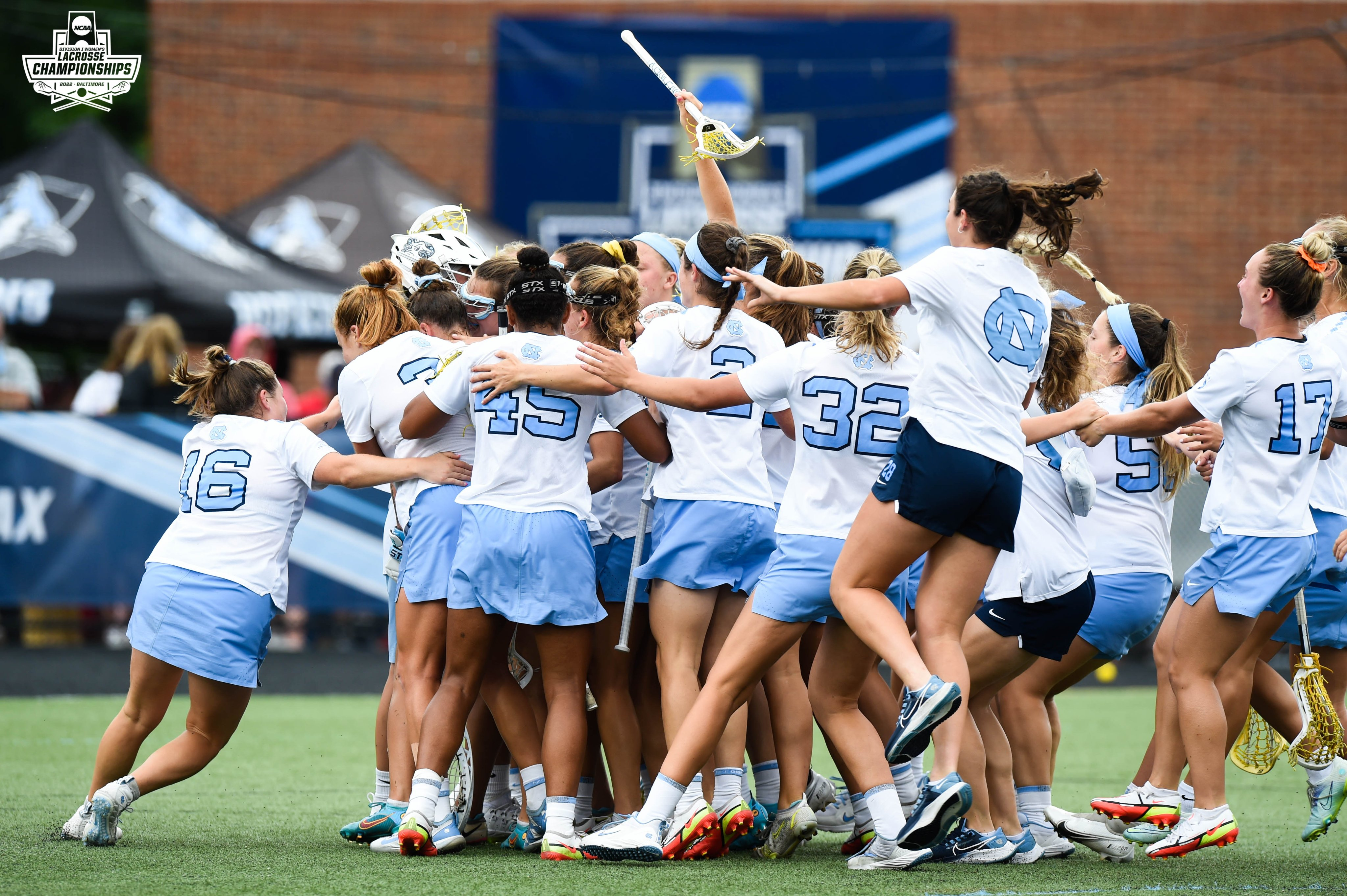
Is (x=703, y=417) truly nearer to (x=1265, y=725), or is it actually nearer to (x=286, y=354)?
(x=1265, y=725)

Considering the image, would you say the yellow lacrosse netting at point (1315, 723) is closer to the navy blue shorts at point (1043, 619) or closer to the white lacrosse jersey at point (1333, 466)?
the white lacrosse jersey at point (1333, 466)

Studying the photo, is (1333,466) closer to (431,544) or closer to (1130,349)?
(1130,349)

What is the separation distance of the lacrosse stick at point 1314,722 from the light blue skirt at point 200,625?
12.0 feet

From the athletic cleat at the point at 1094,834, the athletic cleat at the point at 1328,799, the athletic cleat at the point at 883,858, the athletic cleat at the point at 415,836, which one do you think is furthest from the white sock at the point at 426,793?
the athletic cleat at the point at 1328,799

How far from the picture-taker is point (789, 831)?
16.5ft

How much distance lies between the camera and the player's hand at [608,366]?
188 inches

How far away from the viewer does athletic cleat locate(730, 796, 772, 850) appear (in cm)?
529

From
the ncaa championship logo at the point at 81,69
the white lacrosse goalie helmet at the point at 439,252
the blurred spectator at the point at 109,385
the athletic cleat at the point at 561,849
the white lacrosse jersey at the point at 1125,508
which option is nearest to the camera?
the athletic cleat at the point at 561,849

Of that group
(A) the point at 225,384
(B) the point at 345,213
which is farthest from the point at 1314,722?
(B) the point at 345,213

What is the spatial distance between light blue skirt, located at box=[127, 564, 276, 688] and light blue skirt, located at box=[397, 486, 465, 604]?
55 centimetres

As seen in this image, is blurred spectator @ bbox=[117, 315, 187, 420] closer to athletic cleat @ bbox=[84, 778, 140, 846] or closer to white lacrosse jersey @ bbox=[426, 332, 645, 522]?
athletic cleat @ bbox=[84, 778, 140, 846]

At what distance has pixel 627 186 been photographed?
1677 cm

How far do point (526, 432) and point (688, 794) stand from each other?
139 cm

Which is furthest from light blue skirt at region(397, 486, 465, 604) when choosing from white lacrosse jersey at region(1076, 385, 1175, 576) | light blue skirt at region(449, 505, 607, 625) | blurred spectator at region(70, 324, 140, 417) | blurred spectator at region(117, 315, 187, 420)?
blurred spectator at region(70, 324, 140, 417)
